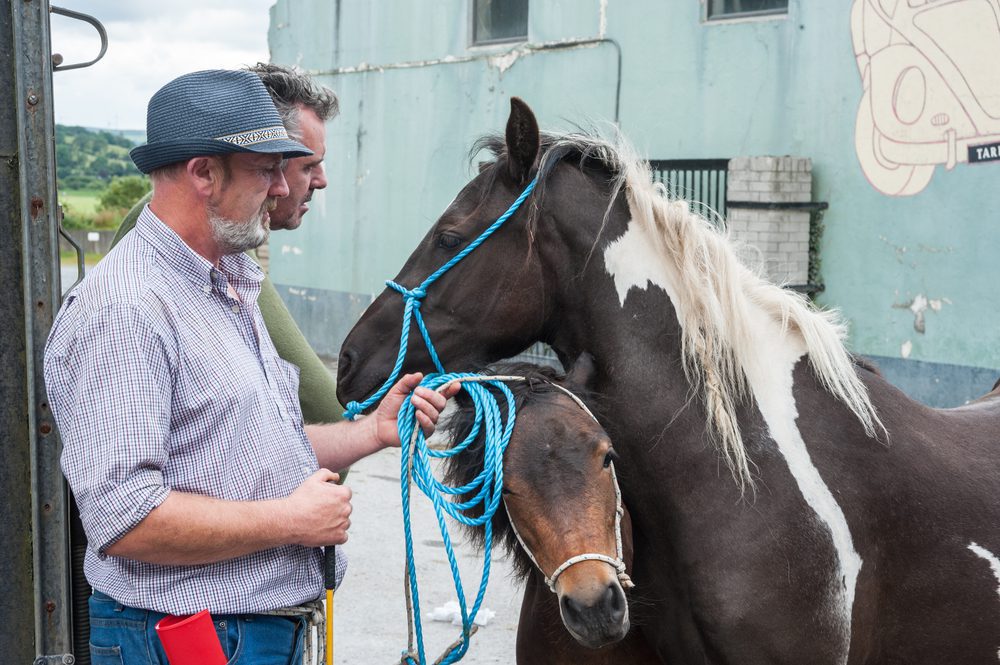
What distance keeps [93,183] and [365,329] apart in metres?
49.7

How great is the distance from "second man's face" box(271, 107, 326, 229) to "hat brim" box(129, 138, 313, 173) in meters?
0.83

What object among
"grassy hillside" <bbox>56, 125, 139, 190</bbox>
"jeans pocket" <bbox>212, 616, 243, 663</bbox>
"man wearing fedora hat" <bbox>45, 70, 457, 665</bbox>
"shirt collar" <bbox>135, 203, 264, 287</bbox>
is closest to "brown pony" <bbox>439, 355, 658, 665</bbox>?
"man wearing fedora hat" <bbox>45, 70, 457, 665</bbox>

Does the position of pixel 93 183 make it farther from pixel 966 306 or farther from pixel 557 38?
pixel 966 306

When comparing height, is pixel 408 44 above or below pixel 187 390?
above

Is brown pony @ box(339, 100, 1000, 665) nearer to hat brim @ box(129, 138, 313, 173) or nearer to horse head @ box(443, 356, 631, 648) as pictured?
horse head @ box(443, 356, 631, 648)

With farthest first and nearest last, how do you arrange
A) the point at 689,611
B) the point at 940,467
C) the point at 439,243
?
the point at 439,243
the point at 940,467
the point at 689,611

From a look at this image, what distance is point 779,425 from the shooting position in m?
2.47

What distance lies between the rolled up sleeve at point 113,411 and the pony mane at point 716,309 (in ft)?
3.87

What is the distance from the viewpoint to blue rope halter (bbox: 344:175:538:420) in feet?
8.77

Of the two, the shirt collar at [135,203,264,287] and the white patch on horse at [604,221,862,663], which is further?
the white patch on horse at [604,221,862,663]

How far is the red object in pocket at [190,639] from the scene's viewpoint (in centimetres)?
180

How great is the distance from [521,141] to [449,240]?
31cm

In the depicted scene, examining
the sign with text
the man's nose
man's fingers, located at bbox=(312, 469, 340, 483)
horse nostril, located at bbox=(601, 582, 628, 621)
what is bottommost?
horse nostril, located at bbox=(601, 582, 628, 621)

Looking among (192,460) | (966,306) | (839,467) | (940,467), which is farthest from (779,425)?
(966,306)
